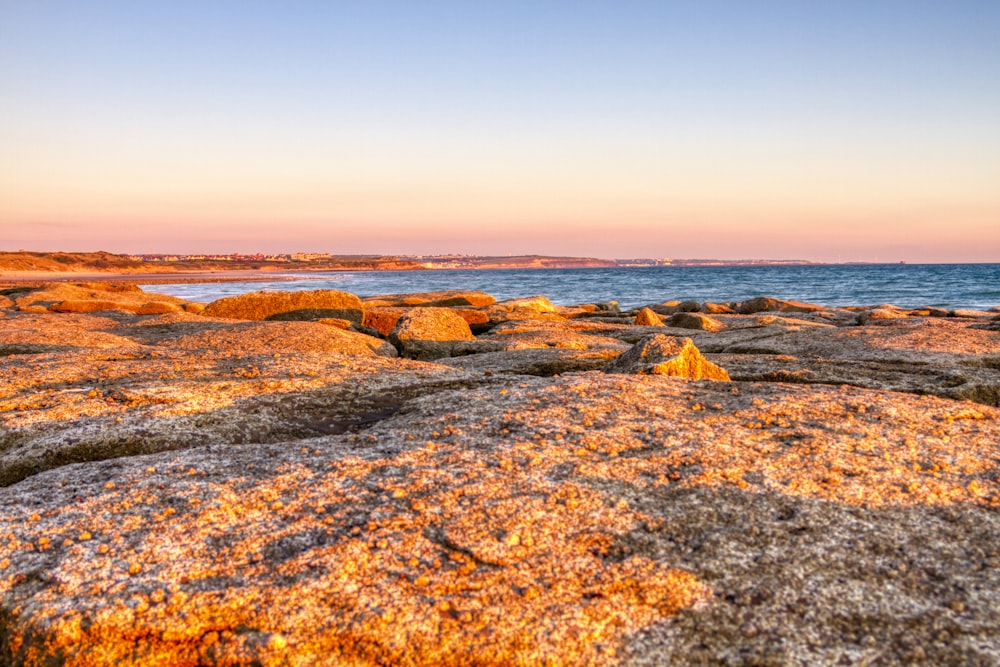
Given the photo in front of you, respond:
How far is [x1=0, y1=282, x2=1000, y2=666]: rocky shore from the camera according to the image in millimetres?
3438

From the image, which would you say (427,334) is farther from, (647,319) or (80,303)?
(80,303)

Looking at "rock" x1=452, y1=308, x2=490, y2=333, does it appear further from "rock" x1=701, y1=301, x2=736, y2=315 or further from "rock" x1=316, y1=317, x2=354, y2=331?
"rock" x1=701, y1=301, x2=736, y2=315

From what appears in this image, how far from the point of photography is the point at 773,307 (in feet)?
97.5

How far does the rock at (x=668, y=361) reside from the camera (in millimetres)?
9055

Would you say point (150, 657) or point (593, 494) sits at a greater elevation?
point (593, 494)

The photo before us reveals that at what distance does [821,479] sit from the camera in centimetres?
516

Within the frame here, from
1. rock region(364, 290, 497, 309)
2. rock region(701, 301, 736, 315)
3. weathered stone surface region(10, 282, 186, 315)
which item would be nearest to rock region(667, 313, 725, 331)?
rock region(364, 290, 497, 309)

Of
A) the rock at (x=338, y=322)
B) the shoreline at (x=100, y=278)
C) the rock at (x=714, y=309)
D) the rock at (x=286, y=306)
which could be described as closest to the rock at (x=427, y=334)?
the rock at (x=338, y=322)

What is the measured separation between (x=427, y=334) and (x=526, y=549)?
10.7 meters

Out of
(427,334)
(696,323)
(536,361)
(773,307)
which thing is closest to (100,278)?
(773,307)

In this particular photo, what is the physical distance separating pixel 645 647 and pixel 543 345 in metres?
10.4

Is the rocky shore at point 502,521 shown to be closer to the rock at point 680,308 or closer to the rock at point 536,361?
the rock at point 536,361

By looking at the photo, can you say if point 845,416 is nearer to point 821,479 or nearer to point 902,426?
point 902,426

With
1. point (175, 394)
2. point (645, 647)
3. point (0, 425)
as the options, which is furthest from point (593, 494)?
point (0, 425)
